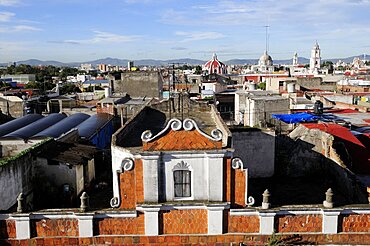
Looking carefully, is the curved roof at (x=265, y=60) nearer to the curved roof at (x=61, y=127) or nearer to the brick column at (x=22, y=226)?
the curved roof at (x=61, y=127)

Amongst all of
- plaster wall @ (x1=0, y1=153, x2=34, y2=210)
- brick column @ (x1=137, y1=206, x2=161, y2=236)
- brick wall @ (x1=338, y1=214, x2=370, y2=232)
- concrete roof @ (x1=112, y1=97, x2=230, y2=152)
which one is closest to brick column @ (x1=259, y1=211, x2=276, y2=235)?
brick wall @ (x1=338, y1=214, x2=370, y2=232)

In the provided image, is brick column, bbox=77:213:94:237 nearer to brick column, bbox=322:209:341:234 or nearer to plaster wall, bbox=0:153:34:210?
plaster wall, bbox=0:153:34:210

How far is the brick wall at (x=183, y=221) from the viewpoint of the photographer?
1274 cm

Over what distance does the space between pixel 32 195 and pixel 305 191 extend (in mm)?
13551

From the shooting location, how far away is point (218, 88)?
2174 inches

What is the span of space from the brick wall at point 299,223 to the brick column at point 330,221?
0.42 feet

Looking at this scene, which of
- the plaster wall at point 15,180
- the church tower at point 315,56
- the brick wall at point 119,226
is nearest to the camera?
the brick wall at point 119,226

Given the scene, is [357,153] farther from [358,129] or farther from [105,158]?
[105,158]

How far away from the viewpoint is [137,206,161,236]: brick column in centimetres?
1256

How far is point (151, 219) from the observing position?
12648 millimetres

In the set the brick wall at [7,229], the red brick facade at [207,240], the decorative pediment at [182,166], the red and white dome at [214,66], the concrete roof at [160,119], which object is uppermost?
the red and white dome at [214,66]

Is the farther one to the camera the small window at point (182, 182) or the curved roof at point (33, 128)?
the curved roof at point (33, 128)

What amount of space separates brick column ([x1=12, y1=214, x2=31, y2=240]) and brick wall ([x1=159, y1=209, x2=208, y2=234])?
423 centimetres

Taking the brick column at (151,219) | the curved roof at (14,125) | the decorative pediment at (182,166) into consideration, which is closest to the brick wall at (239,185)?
the decorative pediment at (182,166)
